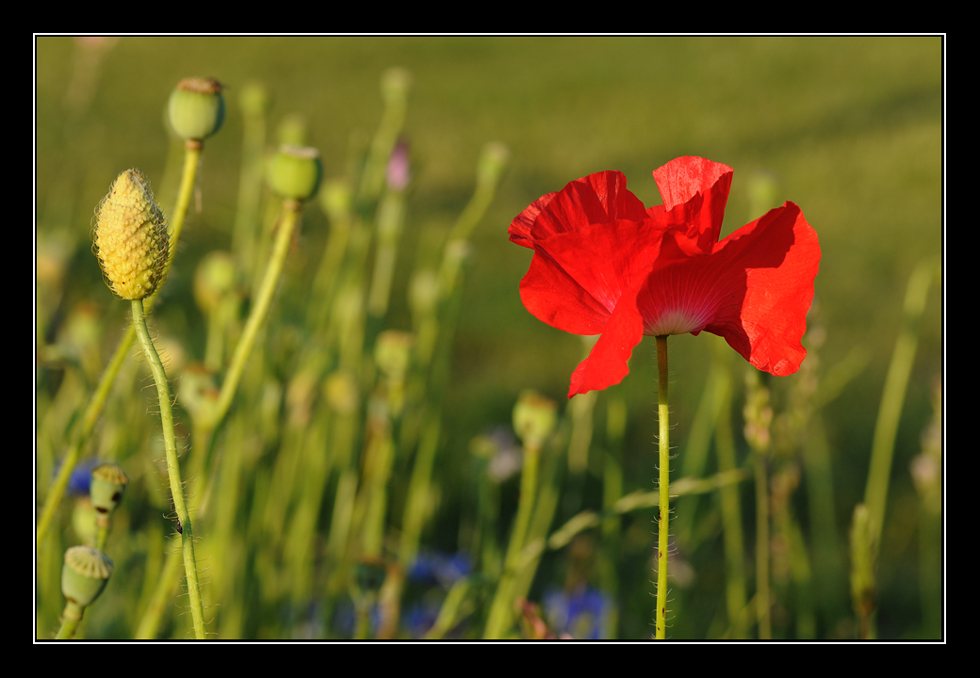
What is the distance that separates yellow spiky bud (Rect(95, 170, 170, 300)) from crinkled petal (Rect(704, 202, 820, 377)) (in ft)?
0.71

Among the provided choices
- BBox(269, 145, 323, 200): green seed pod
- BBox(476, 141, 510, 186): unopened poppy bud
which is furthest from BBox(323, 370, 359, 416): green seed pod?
BBox(269, 145, 323, 200): green seed pod

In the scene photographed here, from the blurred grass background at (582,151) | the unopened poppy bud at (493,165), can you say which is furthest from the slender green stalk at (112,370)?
the blurred grass background at (582,151)

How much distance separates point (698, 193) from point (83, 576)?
0.32m

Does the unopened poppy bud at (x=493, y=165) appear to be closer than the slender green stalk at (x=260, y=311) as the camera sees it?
No

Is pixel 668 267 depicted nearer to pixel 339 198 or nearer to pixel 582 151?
pixel 339 198

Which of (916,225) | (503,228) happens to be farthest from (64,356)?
(916,225)

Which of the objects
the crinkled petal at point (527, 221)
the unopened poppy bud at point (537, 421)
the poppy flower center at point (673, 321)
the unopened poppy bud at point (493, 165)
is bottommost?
the unopened poppy bud at point (537, 421)

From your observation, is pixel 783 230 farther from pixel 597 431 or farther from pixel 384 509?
pixel 597 431

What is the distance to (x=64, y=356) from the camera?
599mm

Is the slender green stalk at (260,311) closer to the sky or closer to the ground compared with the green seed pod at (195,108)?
closer to the ground

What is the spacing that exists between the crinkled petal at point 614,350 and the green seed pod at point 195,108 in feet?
0.91

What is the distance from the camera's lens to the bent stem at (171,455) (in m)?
0.30

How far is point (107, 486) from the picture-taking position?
0.41 metres

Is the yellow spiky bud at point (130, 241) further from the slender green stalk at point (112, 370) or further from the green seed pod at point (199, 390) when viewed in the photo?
the green seed pod at point (199, 390)
